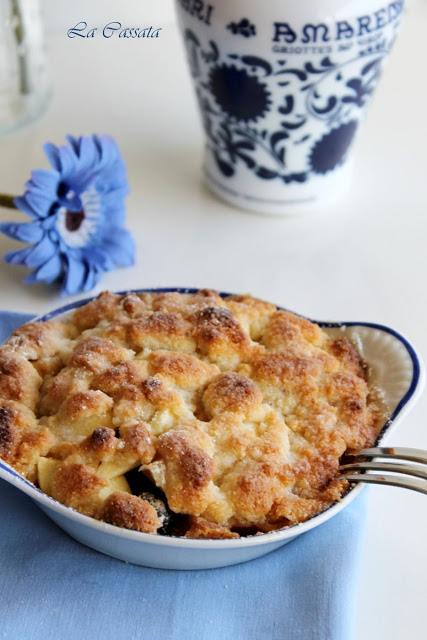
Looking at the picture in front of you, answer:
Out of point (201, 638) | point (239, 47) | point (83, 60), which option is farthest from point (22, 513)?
point (83, 60)

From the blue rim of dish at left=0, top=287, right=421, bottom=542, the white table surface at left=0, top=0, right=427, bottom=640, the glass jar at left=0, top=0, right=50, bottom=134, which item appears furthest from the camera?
the glass jar at left=0, top=0, right=50, bottom=134

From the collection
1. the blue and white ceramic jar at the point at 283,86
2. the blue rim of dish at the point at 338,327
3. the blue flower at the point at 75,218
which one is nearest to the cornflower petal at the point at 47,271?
the blue flower at the point at 75,218

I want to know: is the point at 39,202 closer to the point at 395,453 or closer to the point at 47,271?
the point at 47,271

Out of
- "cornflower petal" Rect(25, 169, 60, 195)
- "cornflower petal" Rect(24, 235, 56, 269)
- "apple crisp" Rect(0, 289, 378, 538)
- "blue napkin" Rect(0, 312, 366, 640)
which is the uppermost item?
"apple crisp" Rect(0, 289, 378, 538)

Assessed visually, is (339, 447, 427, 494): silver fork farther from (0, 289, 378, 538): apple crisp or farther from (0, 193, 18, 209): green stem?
(0, 193, 18, 209): green stem

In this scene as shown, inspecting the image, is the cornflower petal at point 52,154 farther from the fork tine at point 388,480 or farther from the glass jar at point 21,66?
the fork tine at point 388,480

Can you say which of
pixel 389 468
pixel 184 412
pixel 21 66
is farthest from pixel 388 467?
pixel 21 66

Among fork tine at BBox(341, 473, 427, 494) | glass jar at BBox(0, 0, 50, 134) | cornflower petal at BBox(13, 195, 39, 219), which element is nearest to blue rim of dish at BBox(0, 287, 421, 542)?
fork tine at BBox(341, 473, 427, 494)
